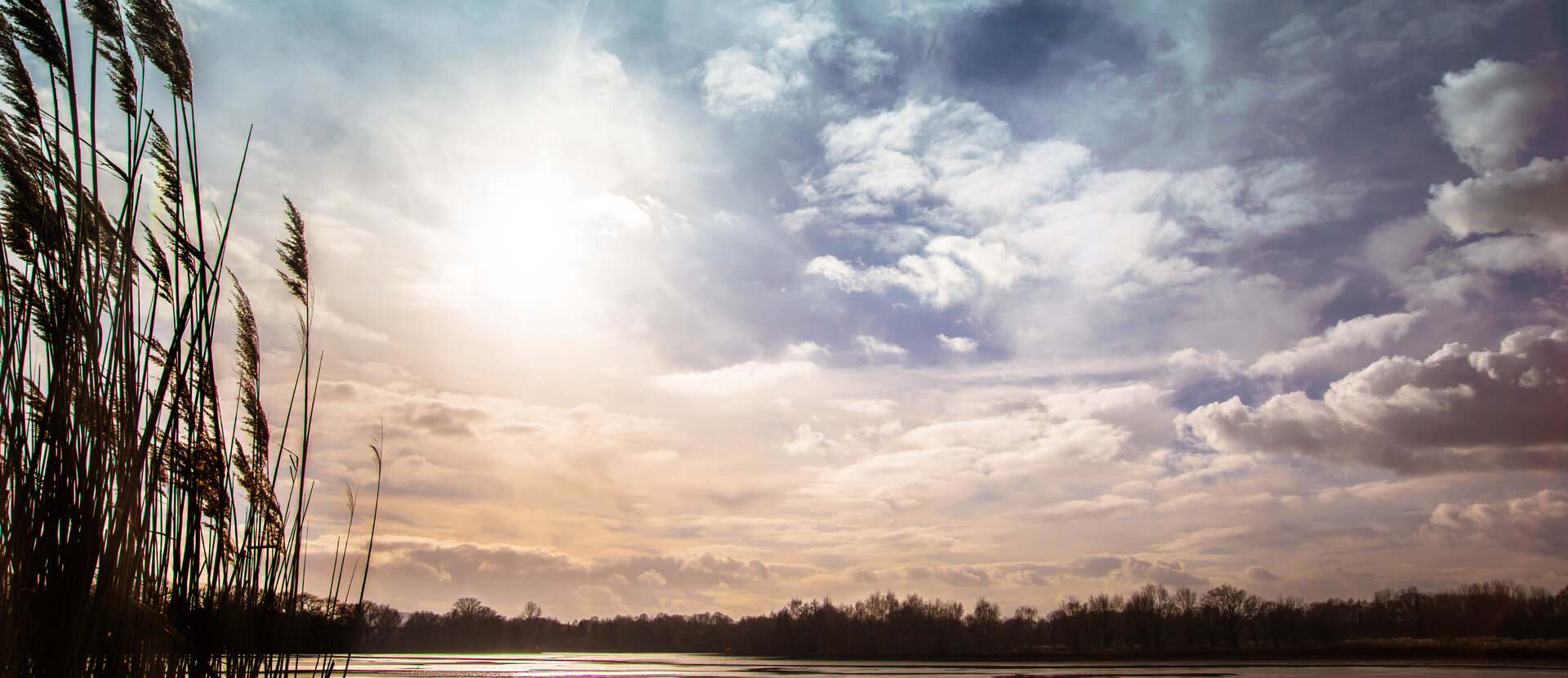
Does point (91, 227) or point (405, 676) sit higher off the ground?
point (91, 227)

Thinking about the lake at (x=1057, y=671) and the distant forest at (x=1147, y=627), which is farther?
the distant forest at (x=1147, y=627)

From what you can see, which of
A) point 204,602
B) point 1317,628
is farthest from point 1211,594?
point 204,602

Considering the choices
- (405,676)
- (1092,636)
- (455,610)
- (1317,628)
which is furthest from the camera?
(455,610)

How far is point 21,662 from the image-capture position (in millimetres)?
1827

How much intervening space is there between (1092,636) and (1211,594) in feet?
52.7

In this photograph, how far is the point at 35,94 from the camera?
2.21m

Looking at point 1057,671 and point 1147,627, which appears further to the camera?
point 1147,627

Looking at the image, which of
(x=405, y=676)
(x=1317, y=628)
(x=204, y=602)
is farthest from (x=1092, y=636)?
(x=204, y=602)

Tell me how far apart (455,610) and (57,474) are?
144m

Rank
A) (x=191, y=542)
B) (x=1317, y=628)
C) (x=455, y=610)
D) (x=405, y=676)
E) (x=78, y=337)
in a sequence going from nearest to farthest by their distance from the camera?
(x=78, y=337) → (x=191, y=542) → (x=405, y=676) → (x=1317, y=628) → (x=455, y=610)

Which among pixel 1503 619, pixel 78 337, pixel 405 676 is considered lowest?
pixel 1503 619

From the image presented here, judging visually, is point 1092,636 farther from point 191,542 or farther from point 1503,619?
point 191,542

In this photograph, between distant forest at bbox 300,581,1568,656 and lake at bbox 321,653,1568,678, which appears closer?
lake at bbox 321,653,1568,678

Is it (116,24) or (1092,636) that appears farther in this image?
(1092,636)
